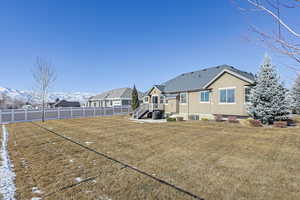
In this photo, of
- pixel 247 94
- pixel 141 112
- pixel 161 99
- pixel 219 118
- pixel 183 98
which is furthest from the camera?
pixel 161 99

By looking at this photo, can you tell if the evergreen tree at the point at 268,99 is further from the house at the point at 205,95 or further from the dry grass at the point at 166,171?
the dry grass at the point at 166,171

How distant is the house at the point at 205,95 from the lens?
1459cm

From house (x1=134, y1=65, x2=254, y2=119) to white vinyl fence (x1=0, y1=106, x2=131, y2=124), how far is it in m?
7.91

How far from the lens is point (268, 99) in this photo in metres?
13.4

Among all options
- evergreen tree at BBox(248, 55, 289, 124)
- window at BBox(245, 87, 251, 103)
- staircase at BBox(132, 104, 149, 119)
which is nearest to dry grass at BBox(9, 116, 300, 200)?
evergreen tree at BBox(248, 55, 289, 124)

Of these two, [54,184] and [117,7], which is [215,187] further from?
[117,7]

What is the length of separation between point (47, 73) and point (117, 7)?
1184 centimetres

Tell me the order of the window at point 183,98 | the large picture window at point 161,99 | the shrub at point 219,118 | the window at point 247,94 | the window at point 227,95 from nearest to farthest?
1. the window at point 247,94
2. the window at point 227,95
3. the shrub at point 219,118
4. the window at point 183,98
5. the large picture window at point 161,99

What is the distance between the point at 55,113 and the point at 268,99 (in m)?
26.6

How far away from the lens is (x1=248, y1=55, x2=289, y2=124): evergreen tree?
13.1 metres

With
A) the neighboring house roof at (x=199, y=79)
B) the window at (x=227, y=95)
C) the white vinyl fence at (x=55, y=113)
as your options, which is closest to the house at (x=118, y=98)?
the white vinyl fence at (x=55, y=113)

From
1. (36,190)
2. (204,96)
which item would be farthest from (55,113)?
(36,190)

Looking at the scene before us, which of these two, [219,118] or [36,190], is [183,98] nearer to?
[219,118]

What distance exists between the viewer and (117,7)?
15172 mm
